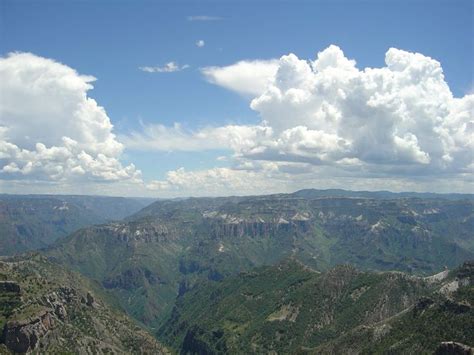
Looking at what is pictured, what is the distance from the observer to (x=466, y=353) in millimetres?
192375
